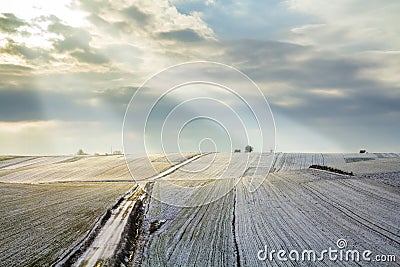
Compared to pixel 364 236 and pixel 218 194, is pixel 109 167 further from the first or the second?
pixel 364 236

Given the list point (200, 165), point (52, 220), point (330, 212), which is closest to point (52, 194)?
point (52, 220)

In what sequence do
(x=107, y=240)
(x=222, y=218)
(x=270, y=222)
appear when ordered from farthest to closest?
(x=222, y=218) < (x=270, y=222) < (x=107, y=240)

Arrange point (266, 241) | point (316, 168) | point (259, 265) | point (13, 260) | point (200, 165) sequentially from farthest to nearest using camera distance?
point (200, 165) → point (316, 168) → point (266, 241) → point (13, 260) → point (259, 265)

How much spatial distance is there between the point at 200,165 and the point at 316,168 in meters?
16.3

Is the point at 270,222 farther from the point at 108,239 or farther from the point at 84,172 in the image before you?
the point at 84,172

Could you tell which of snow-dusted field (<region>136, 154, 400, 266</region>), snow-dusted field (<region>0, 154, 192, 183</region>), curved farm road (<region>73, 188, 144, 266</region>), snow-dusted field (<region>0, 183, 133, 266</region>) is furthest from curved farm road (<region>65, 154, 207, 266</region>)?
snow-dusted field (<region>0, 154, 192, 183</region>)

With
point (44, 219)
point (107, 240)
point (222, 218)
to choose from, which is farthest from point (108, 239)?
point (222, 218)

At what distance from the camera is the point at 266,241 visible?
1772 cm

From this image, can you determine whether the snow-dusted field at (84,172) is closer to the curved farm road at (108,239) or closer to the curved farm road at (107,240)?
the curved farm road at (108,239)

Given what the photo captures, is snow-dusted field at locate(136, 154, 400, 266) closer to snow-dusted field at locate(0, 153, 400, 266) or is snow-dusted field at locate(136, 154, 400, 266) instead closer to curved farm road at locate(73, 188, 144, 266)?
snow-dusted field at locate(0, 153, 400, 266)

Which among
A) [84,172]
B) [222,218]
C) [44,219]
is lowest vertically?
[44,219]

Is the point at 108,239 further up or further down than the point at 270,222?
further down

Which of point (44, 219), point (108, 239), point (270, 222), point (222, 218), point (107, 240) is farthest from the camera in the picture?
point (44, 219)

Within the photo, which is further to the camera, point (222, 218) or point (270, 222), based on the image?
point (222, 218)
